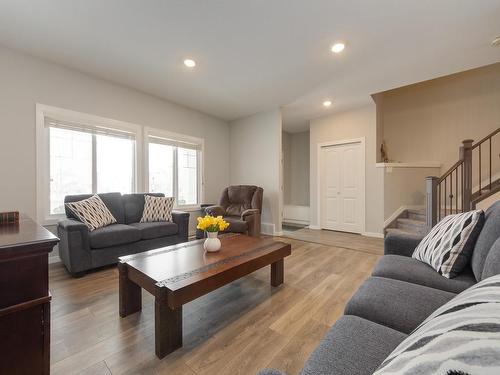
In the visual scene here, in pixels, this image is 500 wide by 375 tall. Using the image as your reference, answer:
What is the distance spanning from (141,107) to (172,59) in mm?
1355

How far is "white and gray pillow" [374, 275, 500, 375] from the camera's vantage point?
0.32 meters

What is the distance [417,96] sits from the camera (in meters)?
4.81

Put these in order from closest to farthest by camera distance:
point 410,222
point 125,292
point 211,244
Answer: point 125,292
point 211,244
point 410,222

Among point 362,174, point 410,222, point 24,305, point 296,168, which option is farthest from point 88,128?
point 410,222

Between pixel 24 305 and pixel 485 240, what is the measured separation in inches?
86.7

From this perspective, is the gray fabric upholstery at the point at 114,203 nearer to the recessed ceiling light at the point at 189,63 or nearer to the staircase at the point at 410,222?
the recessed ceiling light at the point at 189,63

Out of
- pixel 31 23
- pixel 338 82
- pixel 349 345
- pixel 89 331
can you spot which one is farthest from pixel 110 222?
pixel 338 82

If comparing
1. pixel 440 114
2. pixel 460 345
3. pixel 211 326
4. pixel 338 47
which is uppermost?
pixel 338 47

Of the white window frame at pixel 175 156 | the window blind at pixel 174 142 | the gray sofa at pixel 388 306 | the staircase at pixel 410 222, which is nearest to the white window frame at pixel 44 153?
the white window frame at pixel 175 156

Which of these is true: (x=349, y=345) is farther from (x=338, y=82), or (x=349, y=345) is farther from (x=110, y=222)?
(x=338, y=82)

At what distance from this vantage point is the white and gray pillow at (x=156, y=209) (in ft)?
11.3

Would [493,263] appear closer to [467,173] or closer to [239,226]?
[467,173]

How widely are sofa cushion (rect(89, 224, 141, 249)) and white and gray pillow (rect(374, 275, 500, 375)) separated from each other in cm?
295

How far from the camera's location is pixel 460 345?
35cm
